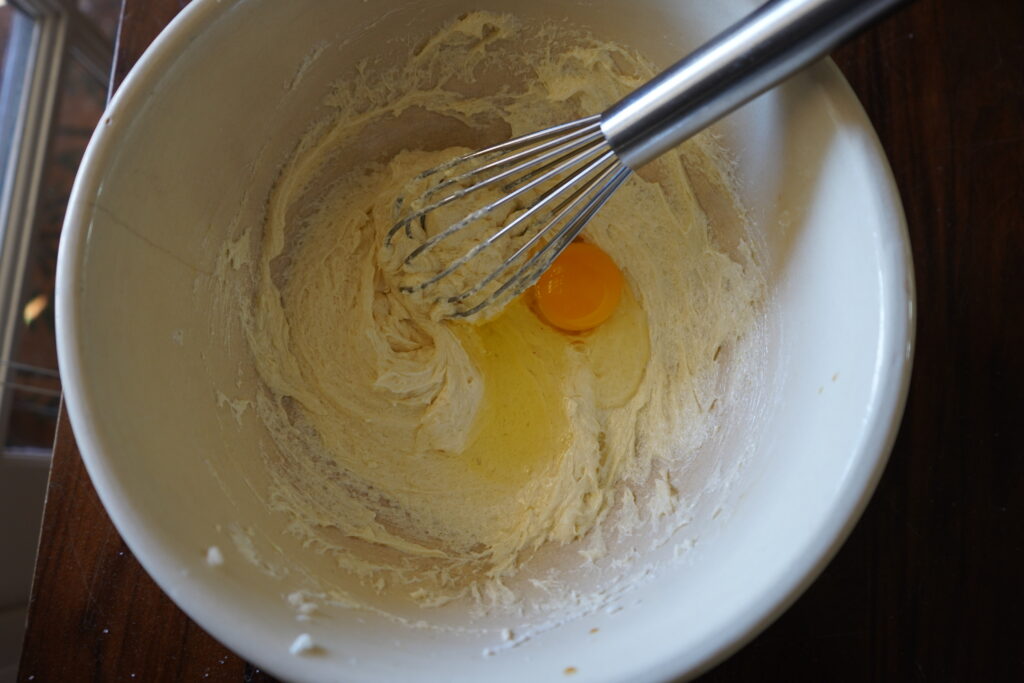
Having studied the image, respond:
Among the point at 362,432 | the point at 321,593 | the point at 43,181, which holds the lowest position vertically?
the point at 321,593

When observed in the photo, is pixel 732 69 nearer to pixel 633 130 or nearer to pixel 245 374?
pixel 633 130

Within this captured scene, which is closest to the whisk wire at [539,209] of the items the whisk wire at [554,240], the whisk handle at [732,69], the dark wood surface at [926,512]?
the whisk wire at [554,240]

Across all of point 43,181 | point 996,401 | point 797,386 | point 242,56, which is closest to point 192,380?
point 242,56

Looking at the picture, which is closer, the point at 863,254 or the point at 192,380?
the point at 863,254

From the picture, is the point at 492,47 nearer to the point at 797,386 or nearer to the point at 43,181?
the point at 797,386

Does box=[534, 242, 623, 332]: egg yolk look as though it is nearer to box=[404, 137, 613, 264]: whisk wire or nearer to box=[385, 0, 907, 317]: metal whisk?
box=[385, 0, 907, 317]: metal whisk

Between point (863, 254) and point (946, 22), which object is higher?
point (946, 22)

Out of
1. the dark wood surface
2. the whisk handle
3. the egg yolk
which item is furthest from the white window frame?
the whisk handle

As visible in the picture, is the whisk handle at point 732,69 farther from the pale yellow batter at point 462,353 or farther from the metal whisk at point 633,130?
the pale yellow batter at point 462,353
